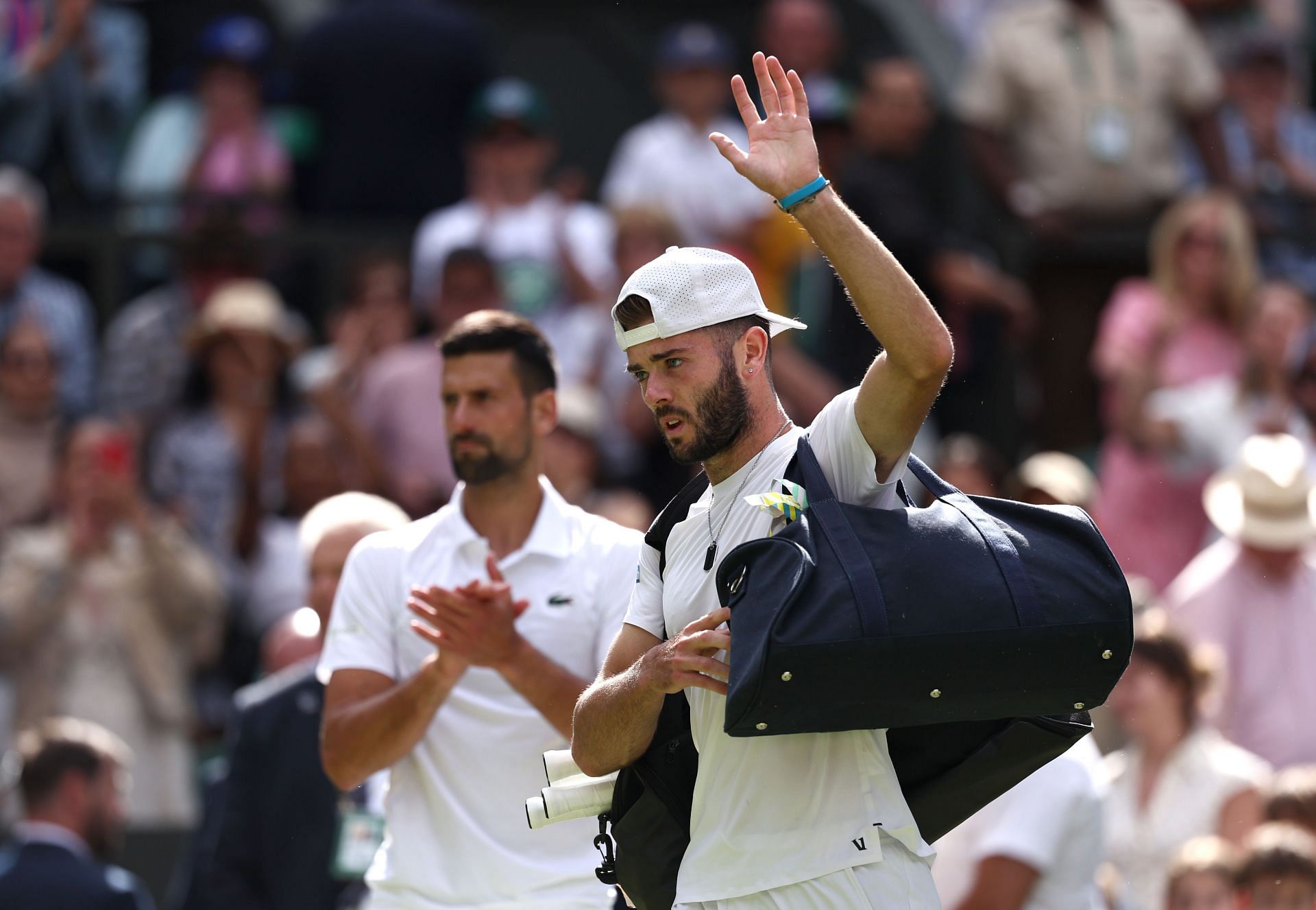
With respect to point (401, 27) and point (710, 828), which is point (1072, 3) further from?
point (710, 828)

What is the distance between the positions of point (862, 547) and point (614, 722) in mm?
634

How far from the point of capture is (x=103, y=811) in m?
7.50

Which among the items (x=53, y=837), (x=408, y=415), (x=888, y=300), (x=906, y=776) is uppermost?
(x=888, y=300)

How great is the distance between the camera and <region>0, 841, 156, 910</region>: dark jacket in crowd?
23.3 ft

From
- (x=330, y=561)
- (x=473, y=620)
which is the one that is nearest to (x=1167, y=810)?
(x=330, y=561)

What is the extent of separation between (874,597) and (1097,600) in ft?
1.38

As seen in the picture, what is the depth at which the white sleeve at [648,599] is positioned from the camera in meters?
4.26

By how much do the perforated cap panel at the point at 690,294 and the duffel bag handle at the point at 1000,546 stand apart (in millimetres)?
390

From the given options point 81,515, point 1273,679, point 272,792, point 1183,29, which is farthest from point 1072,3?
point 272,792

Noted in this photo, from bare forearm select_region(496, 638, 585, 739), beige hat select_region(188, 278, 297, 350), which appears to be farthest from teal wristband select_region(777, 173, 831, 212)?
beige hat select_region(188, 278, 297, 350)

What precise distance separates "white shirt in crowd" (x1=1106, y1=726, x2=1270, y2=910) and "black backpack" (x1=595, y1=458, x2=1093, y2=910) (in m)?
3.18

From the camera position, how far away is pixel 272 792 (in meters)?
6.50

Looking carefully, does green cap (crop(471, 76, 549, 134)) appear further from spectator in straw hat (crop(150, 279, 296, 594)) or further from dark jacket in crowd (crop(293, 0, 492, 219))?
spectator in straw hat (crop(150, 279, 296, 594))

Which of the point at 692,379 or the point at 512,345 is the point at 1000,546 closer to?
the point at 692,379
